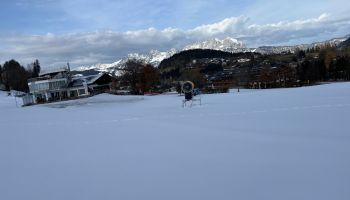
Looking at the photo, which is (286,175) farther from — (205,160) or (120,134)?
(120,134)

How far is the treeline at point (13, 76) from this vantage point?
106000mm

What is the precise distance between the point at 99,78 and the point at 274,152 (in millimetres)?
68266

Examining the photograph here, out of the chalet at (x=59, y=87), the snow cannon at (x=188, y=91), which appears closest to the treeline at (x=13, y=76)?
the chalet at (x=59, y=87)

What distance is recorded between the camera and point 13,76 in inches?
4222

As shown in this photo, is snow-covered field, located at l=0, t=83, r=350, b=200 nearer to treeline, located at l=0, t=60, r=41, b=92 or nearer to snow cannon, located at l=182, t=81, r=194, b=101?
snow cannon, located at l=182, t=81, r=194, b=101

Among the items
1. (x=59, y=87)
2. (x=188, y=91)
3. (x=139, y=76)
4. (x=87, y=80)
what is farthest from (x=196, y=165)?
(x=87, y=80)

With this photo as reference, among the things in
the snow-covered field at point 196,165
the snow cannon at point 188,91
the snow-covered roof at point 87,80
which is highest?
the snow-covered roof at point 87,80

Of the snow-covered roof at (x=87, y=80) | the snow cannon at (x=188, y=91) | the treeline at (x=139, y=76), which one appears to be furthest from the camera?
the snow-covered roof at (x=87, y=80)

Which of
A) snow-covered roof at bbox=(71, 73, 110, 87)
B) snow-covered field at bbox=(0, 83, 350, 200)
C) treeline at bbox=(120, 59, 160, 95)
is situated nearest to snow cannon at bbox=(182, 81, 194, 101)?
snow-covered field at bbox=(0, 83, 350, 200)

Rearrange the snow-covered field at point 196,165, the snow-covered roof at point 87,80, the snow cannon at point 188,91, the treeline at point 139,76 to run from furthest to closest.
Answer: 1. the snow-covered roof at point 87,80
2. the treeline at point 139,76
3. the snow cannon at point 188,91
4. the snow-covered field at point 196,165

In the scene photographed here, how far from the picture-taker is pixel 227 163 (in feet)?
23.1

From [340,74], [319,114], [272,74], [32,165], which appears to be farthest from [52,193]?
[340,74]

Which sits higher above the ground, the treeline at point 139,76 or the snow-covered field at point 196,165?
the treeline at point 139,76

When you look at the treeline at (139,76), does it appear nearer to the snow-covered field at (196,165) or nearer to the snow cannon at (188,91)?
the snow cannon at (188,91)
